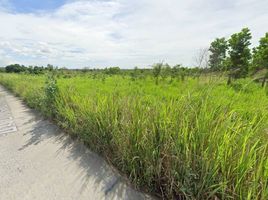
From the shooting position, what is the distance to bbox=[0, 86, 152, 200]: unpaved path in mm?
2234

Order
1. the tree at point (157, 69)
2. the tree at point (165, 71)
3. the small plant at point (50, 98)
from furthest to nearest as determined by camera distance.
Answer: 1. the tree at point (165, 71)
2. the tree at point (157, 69)
3. the small plant at point (50, 98)

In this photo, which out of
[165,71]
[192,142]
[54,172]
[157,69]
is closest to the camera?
[192,142]

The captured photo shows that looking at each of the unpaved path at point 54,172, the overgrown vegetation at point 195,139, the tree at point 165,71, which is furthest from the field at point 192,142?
the tree at point 165,71

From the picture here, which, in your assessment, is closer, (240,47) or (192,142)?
(192,142)

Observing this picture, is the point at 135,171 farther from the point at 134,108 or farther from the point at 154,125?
the point at 134,108

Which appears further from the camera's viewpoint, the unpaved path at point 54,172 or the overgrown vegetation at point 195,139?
the unpaved path at point 54,172

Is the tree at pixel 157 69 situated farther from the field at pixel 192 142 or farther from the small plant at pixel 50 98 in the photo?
the field at pixel 192 142

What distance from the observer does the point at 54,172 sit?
2701 mm

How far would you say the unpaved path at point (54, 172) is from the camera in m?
2.23

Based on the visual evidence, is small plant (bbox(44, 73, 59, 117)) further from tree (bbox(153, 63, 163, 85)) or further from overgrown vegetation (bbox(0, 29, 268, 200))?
tree (bbox(153, 63, 163, 85))

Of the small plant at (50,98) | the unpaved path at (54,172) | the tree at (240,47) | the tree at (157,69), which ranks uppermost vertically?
the tree at (240,47)

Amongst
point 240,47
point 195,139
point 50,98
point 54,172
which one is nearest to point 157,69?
point 240,47

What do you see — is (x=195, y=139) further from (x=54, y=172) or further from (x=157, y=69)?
(x=157, y=69)

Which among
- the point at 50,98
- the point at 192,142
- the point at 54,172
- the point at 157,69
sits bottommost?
the point at 54,172
